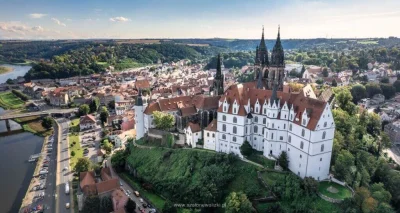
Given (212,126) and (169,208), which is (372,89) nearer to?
(212,126)

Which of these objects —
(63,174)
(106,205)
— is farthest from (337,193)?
(63,174)

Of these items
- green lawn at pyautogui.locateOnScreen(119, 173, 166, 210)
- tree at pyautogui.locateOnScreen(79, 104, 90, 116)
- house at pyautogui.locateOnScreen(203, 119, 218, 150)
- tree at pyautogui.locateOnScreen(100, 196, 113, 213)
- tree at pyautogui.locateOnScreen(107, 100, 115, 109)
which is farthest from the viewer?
tree at pyautogui.locateOnScreen(107, 100, 115, 109)

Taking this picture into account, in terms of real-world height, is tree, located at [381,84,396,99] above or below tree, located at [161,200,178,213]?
above

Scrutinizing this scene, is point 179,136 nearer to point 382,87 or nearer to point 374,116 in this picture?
point 374,116

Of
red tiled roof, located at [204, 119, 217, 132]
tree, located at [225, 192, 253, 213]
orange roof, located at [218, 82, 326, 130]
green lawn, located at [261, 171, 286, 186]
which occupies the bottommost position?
tree, located at [225, 192, 253, 213]

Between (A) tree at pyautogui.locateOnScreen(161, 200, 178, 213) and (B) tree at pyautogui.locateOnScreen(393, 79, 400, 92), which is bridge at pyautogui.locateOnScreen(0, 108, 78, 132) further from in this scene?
(B) tree at pyautogui.locateOnScreen(393, 79, 400, 92)

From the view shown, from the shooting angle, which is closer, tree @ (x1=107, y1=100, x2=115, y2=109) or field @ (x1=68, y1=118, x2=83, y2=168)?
field @ (x1=68, y1=118, x2=83, y2=168)

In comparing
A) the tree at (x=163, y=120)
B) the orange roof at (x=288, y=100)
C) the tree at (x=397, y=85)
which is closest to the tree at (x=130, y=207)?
the tree at (x=163, y=120)

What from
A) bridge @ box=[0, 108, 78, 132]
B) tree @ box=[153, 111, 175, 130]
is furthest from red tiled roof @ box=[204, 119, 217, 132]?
bridge @ box=[0, 108, 78, 132]
